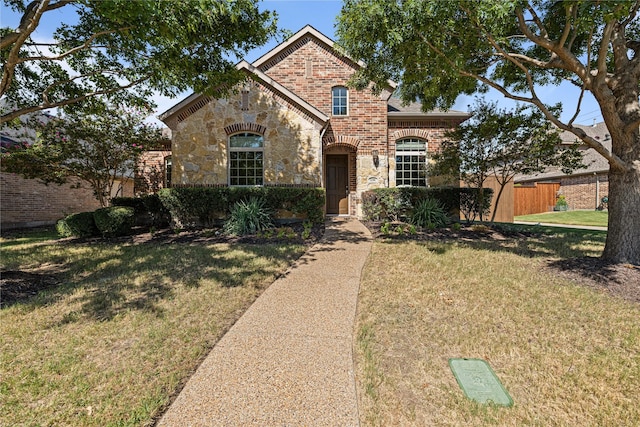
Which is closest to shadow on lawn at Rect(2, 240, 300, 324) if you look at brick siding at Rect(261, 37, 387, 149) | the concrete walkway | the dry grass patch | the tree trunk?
the concrete walkway

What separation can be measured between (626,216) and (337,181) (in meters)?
9.09

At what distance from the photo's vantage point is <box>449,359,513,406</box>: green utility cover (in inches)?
84.9

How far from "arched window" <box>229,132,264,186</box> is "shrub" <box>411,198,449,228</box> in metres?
5.83

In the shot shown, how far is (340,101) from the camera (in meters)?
12.3

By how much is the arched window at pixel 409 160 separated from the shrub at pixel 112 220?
34.6 ft

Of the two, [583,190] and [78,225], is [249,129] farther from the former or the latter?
[583,190]

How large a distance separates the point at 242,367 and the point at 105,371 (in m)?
1.20

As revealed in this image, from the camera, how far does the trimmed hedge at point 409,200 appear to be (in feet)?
34.2

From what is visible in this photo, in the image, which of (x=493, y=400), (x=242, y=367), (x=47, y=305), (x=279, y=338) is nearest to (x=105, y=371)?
(x=242, y=367)

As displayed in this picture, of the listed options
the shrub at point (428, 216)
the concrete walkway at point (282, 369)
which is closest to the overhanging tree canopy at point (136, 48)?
the concrete walkway at point (282, 369)

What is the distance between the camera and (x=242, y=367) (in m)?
2.48

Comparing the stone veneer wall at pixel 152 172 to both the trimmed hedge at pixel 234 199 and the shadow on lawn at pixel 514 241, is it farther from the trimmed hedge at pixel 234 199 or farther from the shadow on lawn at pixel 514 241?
the shadow on lawn at pixel 514 241

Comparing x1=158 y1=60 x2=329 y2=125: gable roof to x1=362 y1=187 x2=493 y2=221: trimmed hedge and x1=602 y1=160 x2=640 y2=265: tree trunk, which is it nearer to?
x1=362 y1=187 x2=493 y2=221: trimmed hedge

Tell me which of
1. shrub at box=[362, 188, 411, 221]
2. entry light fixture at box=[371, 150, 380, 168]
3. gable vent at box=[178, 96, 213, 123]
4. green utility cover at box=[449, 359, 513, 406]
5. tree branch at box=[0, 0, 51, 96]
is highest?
gable vent at box=[178, 96, 213, 123]
